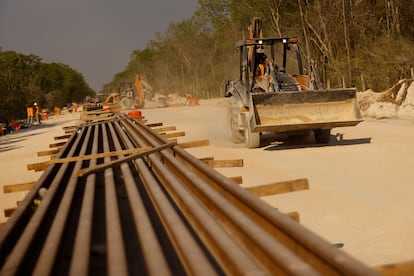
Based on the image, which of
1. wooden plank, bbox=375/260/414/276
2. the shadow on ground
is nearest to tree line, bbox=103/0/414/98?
the shadow on ground

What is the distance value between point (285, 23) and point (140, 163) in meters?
32.4

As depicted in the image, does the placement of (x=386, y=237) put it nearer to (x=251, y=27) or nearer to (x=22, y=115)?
(x=251, y=27)

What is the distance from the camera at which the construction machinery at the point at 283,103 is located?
9.75 m

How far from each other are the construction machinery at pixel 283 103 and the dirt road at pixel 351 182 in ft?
1.82

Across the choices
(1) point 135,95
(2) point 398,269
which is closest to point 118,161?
(2) point 398,269

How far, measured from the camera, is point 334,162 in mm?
8242

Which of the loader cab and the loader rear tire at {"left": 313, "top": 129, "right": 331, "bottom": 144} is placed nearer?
the loader rear tire at {"left": 313, "top": 129, "right": 331, "bottom": 144}

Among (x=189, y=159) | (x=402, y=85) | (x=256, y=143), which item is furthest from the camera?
(x=402, y=85)

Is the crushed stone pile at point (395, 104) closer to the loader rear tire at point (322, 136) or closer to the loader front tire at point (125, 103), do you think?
the loader rear tire at point (322, 136)

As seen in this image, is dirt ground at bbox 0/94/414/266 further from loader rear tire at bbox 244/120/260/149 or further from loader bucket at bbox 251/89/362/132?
loader bucket at bbox 251/89/362/132

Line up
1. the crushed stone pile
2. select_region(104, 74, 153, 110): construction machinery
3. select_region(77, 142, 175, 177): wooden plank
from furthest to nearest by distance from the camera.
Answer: select_region(104, 74, 153, 110): construction machinery < the crushed stone pile < select_region(77, 142, 175, 177): wooden plank

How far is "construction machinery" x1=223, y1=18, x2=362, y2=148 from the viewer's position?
9.75 meters

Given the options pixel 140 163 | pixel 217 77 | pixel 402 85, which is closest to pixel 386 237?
pixel 140 163

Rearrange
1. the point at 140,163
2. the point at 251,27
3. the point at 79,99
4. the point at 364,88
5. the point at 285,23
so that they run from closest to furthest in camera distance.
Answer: the point at 140,163 < the point at 251,27 < the point at 364,88 < the point at 285,23 < the point at 79,99
